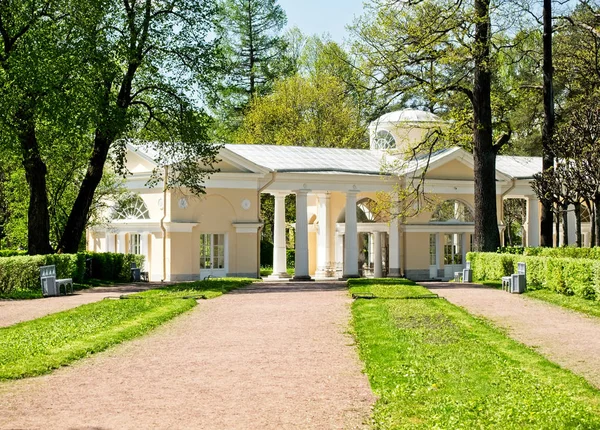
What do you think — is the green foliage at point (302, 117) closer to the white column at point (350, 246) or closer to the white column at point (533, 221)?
the white column at point (533, 221)

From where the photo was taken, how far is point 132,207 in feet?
109

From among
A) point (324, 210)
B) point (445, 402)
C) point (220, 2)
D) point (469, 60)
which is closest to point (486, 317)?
point (445, 402)

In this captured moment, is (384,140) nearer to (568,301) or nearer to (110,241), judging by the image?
(110,241)

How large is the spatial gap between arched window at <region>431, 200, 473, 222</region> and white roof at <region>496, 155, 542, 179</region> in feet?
8.42

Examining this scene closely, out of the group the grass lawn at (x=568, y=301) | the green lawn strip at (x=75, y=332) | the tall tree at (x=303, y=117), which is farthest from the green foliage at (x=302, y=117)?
the green lawn strip at (x=75, y=332)

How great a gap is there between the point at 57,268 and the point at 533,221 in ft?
70.6

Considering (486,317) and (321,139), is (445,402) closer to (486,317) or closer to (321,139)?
(486,317)

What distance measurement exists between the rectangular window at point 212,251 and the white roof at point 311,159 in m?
3.19

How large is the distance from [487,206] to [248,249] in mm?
9178

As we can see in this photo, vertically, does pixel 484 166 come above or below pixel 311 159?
below

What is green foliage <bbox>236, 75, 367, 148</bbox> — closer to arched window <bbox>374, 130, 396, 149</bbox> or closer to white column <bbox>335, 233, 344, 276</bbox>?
arched window <bbox>374, 130, 396, 149</bbox>

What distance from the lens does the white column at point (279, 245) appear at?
33469 mm

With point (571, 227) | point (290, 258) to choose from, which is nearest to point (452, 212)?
point (571, 227)

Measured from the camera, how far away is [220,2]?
5541 centimetres
